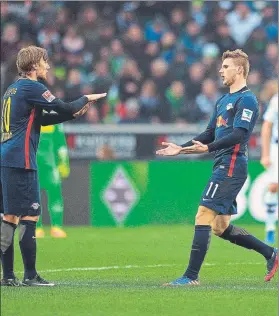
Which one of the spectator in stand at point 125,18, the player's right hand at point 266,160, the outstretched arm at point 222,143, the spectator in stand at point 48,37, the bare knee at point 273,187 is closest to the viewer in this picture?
the outstretched arm at point 222,143

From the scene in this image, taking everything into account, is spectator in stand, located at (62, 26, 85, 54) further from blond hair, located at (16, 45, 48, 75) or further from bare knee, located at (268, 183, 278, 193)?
blond hair, located at (16, 45, 48, 75)

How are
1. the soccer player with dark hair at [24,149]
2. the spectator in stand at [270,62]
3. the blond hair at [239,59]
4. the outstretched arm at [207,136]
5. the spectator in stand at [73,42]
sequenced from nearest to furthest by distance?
the soccer player with dark hair at [24,149] < the blond hair at [239,59] < the outstretched arm at [207,136] < the spectator in stand at [73,42] < the spectator in stand at [270,62]

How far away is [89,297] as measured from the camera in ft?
24.6

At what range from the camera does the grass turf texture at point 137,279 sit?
23.4 feet

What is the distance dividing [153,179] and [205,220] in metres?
7.96

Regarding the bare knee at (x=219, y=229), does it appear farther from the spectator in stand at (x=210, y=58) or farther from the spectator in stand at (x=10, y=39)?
the spectator in stand at (x=210, y=58)

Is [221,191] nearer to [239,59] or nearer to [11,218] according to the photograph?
[239,59]

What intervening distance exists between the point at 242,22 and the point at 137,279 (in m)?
12.5

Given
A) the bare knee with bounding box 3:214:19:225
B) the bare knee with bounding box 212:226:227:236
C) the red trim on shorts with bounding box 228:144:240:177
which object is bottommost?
the bare knee with bounding box 212:226:227:236

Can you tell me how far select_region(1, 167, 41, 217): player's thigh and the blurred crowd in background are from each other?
997 centimetres

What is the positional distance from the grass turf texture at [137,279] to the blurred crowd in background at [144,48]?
4645 millimetres

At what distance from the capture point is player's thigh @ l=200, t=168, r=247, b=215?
339 inches

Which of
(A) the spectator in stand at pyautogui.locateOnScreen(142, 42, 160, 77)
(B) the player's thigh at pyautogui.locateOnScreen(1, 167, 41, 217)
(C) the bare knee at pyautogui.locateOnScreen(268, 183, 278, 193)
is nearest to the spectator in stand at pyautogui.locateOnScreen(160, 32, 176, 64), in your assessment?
(A) the spectator in stand at pyautogui.locateOnScreen(142, 42, 160, 77)

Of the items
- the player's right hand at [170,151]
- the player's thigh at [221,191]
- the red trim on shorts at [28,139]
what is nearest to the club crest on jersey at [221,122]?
the player's thigh at [221,191]
